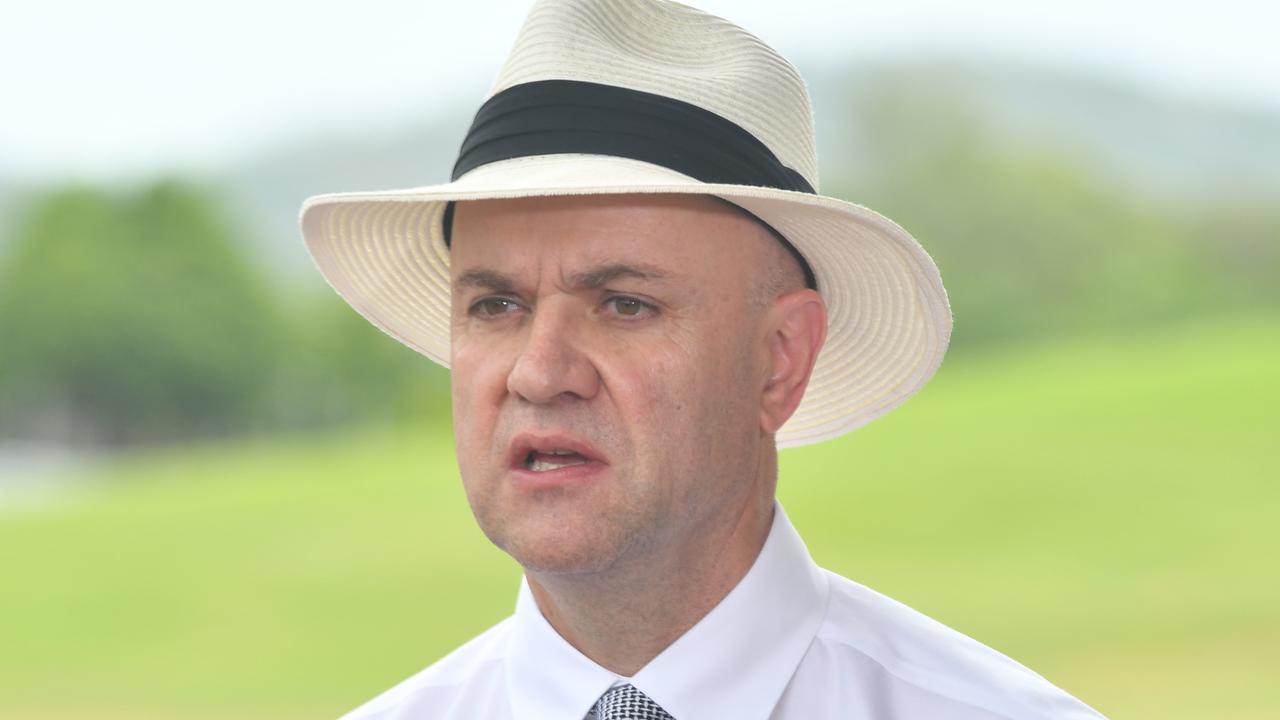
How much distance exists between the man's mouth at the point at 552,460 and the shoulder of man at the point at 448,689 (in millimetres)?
Result: 404

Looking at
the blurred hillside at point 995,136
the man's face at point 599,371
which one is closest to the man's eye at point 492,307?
the man's face at point 599,371

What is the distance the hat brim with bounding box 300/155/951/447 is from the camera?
158cm

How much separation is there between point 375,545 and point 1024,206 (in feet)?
67.6

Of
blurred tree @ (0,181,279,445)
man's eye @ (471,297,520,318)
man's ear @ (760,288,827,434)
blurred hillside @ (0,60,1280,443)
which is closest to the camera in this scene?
man's eye @ (471,297,520,318)

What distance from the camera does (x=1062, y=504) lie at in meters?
18.8

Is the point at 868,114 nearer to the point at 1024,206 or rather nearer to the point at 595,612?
the point at 1024,206

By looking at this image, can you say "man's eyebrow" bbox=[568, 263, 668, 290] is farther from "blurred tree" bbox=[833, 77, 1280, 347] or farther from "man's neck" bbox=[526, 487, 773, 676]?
"blurred tree" bbox=[833, 77, 1280, 347]

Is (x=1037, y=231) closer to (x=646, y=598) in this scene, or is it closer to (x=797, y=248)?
(x=797, y=248)

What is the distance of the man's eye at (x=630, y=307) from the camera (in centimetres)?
159

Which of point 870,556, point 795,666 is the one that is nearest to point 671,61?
point 795,666

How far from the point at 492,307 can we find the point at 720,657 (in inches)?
18.6

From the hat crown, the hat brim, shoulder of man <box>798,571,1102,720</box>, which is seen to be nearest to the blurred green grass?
the hat brim

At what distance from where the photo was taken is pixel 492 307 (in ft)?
5.38

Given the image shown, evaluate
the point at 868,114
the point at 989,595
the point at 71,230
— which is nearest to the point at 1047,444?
the point at 989,595
